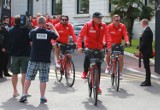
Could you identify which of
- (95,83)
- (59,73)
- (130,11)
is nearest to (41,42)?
(95,83)

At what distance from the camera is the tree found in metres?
27.9

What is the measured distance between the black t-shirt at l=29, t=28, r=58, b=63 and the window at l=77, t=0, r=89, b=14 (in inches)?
1150

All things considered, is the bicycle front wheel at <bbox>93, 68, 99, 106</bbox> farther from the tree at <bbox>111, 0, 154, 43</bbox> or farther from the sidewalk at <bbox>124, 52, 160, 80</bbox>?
the tree at <bbox>111, 0, 154, 43</bbox>

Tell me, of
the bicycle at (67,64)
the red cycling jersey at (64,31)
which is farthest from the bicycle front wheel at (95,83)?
the red cycling jersey at (64,31)

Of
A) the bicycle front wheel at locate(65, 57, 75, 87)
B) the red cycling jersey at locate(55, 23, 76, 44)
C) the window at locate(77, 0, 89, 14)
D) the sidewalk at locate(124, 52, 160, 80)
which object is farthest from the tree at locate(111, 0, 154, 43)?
the bicycle front wheel at locate(65, 57, 75, 87)

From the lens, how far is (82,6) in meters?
39.5

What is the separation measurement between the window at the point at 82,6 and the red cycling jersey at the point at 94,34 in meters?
28.0

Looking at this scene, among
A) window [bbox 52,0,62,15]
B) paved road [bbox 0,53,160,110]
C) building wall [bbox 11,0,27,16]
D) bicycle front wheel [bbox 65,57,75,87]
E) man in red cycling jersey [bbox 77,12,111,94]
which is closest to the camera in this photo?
paved road [bbox 0,53,160,110]

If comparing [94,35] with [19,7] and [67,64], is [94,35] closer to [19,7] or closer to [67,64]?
[67,64]

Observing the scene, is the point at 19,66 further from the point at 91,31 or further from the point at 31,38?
the point at 91,31

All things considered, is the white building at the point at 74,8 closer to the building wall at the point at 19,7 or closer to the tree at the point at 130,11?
the building wall at the point at 19,7

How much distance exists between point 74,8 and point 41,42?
97.5ft

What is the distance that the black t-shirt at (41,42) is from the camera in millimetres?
9977

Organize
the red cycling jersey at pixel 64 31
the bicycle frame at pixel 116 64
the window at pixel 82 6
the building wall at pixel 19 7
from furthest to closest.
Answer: the building wall at pixel 19 7, the window at pixel 82 6, the red cycling jersey at pixel 64 31, the bicycle frame at pixel 116 64
